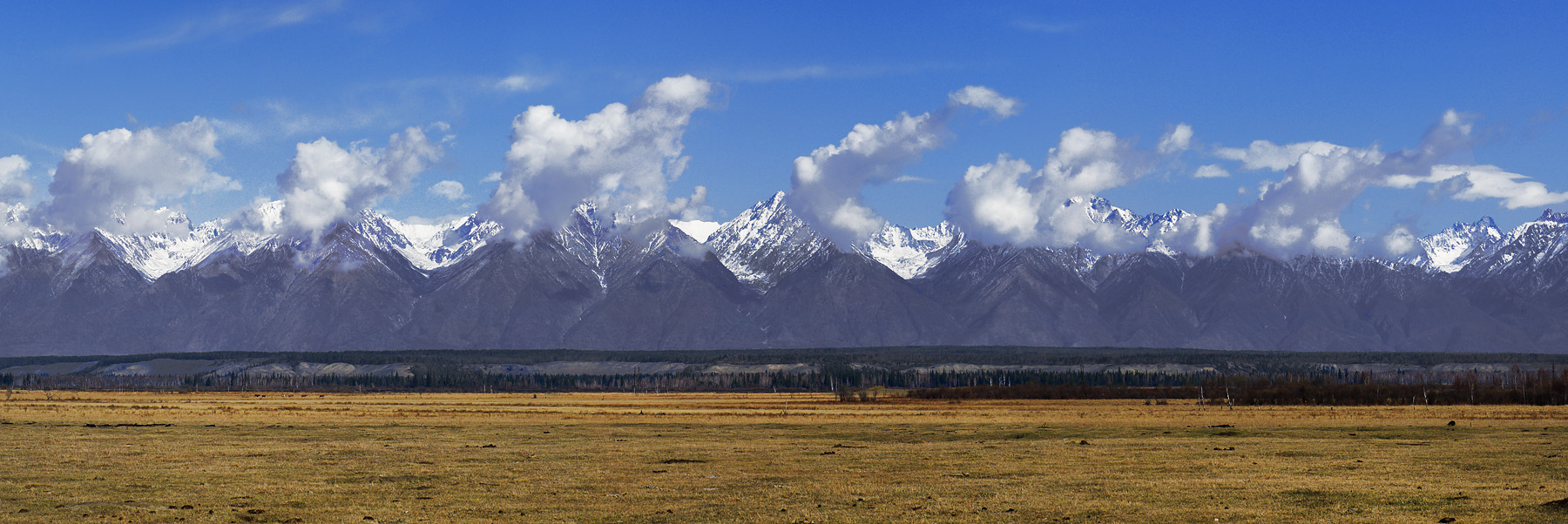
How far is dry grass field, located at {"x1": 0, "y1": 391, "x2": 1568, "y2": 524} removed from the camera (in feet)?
125

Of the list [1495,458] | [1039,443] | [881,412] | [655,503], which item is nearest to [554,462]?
[655,503]

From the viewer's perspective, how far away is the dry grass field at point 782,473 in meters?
38.0

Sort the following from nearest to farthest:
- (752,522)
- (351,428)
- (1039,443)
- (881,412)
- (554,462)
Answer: (752,522) < (554,462) < (1039,443) < (351,428) < (881,412)

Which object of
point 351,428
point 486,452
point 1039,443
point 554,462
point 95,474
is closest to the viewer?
point 95,474

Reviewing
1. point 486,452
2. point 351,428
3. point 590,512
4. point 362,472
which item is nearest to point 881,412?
point 351,428

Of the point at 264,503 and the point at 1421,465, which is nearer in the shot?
the point at 264,503

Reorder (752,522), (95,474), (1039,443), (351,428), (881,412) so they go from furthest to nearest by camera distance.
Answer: (881,412)
(351,428)
(1039,443)
(95,474)
(752,522)

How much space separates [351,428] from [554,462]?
1431 inches

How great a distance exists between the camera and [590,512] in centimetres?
3838

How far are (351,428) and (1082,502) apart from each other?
59.9 m

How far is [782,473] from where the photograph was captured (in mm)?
50469

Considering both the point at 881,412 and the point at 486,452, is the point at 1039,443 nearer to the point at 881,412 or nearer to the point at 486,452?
the point at 486,452

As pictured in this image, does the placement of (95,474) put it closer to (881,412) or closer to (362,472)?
(362,472)

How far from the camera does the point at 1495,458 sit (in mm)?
54781
